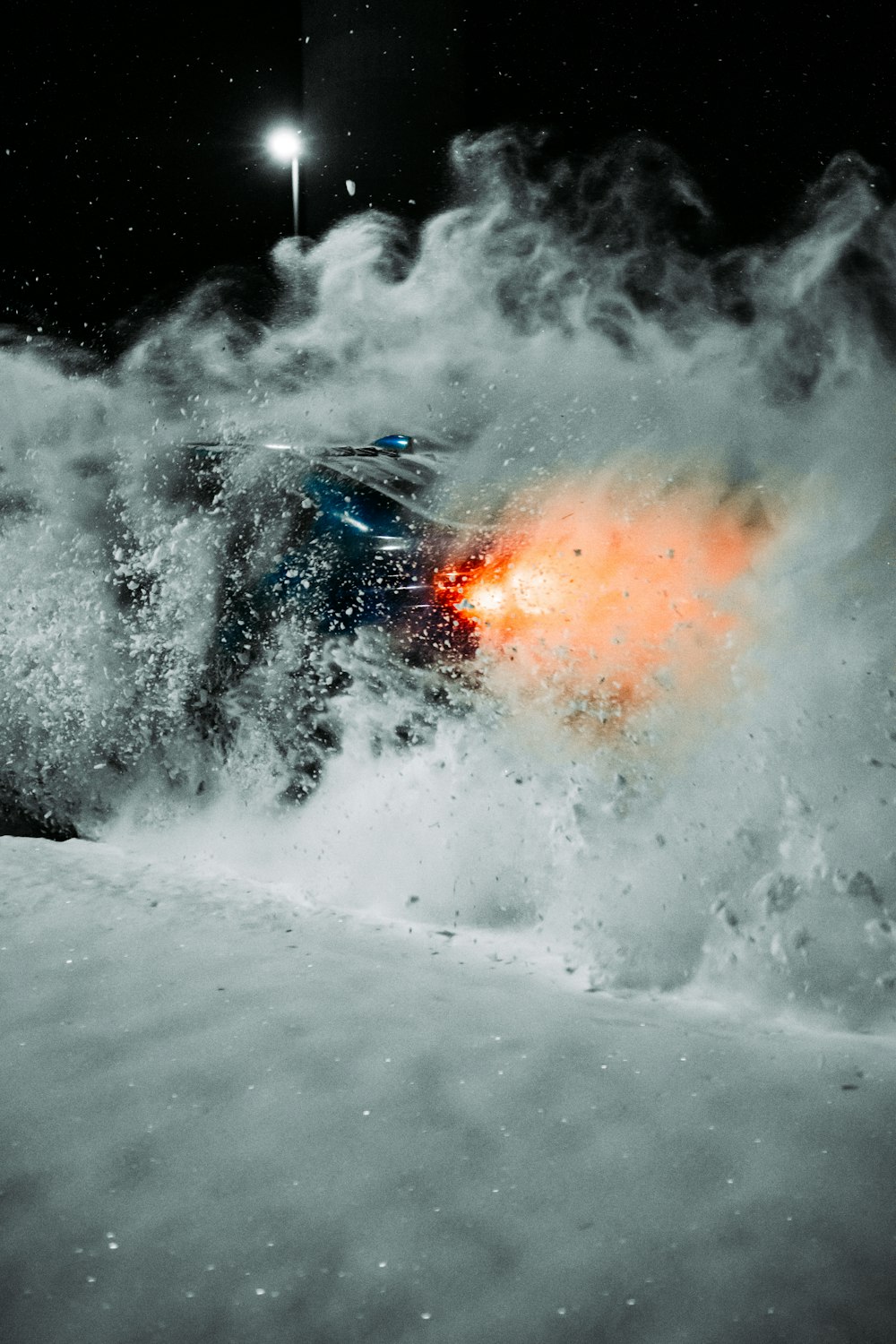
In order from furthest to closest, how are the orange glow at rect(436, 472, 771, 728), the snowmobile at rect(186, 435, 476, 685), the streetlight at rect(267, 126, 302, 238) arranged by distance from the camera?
the streetlight at rect(267, 126, 302, 238), the snowmobile at rect(186, 435, 476, 685), the orange glow at rect(436, 472, 771, 728)

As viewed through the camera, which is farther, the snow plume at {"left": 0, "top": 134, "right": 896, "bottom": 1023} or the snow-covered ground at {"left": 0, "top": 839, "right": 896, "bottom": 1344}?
the snow plume at {"left": 0, "top": 134, "right": 896, "bottom": 1023}

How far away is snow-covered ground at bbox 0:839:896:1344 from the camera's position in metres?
1.60

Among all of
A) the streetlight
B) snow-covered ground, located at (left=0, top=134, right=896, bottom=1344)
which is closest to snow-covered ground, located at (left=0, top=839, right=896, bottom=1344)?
snow-covered ground, located at (left=0, top=134, right=896, bottom=1344)

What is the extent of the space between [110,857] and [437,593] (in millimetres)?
1731

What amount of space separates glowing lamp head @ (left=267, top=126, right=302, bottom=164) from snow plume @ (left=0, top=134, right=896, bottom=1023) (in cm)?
784

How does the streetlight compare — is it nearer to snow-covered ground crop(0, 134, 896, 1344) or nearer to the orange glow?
snow-covered ground crop(0, 134, 896, 1344)

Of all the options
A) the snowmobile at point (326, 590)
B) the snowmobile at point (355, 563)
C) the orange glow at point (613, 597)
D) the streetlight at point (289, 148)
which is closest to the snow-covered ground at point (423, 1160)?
the orange glow at point (613, 597)

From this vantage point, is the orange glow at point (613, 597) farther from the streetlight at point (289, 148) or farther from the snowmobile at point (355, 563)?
the streetlight at point (289, 148)

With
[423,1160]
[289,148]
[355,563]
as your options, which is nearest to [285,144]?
[289,148]

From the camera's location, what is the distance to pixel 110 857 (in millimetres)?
4266

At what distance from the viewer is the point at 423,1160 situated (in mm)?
1966

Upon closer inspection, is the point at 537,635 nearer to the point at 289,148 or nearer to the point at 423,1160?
the point at 423,1160

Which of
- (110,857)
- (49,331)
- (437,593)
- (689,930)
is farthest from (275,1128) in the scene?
(49,331)

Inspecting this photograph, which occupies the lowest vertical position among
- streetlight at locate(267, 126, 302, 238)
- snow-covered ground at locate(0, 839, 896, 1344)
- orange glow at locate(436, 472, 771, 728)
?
snow-covered ground at locate(0, 839, 896, 1344)
